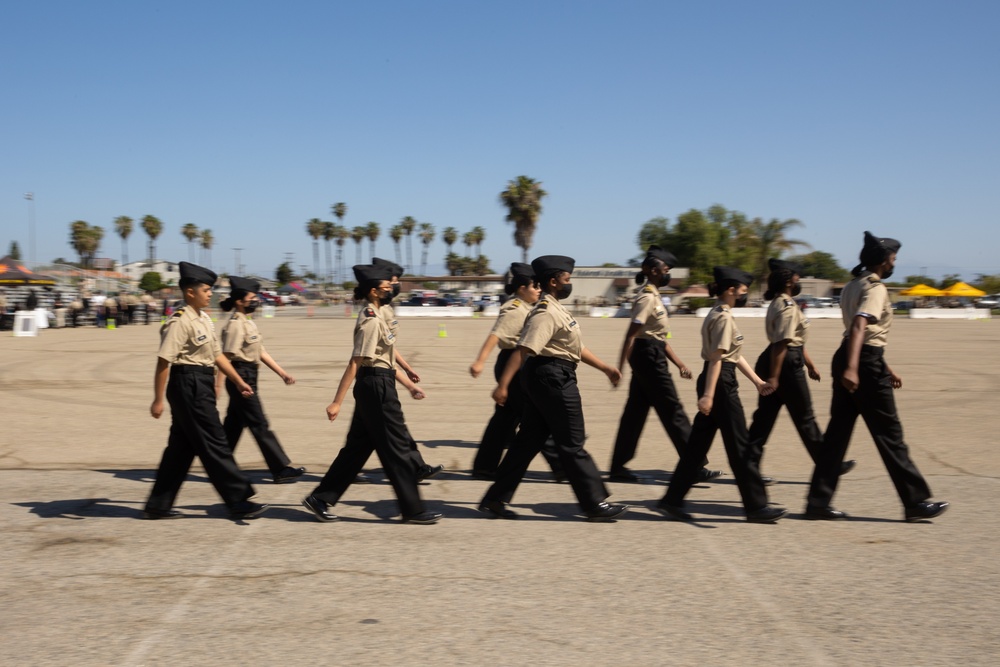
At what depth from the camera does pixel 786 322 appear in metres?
6.70

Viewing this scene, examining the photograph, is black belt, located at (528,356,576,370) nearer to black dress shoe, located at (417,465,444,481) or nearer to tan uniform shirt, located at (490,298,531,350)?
tan uniform shirt, located at (490,298,531,350)

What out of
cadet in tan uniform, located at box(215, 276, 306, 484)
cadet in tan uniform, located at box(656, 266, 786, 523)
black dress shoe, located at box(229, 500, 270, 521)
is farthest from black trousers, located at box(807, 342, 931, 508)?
cadet in tan uniform, located at box(215, 276, 306, 484)

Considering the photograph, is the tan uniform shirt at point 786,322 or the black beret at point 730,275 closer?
the black beret at point 730,275

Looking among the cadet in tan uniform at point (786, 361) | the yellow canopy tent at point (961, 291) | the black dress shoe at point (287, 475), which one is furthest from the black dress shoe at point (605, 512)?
the yellow canopy tent at point (961, 291)

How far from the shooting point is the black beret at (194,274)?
594 centimetres

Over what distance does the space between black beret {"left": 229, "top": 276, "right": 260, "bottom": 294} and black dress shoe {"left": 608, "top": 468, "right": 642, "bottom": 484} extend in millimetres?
3337

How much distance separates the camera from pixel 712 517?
6.08 metres

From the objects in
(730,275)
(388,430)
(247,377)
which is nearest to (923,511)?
(730,275)

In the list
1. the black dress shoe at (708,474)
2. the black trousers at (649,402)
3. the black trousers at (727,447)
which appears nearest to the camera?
the black trousers at (727,447)

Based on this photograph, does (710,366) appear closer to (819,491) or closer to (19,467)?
(819,491)

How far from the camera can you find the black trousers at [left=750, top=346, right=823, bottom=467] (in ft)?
22.5

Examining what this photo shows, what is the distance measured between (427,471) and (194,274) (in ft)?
8.12

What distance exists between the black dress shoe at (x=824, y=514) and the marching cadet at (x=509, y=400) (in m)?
2.07

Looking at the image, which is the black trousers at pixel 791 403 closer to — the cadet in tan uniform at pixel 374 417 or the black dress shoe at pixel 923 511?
the black dress shoe at pixel 923 511
